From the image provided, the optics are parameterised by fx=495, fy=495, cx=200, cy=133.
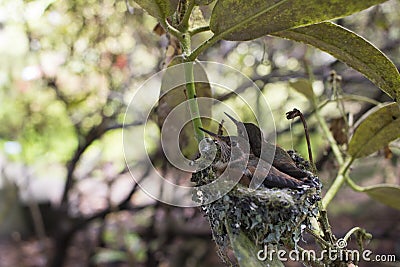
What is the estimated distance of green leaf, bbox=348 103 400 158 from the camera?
1.95 ft

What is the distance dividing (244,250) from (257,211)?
0.10 feet

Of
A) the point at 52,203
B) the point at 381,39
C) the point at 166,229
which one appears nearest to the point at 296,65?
the point at 381,39

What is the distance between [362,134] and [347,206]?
2.36 meters

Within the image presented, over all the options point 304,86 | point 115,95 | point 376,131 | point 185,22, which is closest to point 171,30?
point 185,22

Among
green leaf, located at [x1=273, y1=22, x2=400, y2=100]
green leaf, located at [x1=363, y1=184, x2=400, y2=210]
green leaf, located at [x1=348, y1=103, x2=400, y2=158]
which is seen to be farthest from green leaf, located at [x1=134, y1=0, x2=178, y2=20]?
green leaf, located at [x1=363, y1=184, x2=400, y2=210]

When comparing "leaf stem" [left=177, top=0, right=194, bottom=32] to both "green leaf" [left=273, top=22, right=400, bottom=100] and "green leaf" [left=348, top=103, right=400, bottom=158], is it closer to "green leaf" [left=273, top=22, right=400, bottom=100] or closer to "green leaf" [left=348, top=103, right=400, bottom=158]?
"green leaf" [left=273, top=22, right=400, bottom=100]

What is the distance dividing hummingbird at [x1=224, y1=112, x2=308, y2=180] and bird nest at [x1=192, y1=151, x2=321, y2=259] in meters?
0.02

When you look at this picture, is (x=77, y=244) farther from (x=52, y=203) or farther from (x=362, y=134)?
(x=362, y=134)

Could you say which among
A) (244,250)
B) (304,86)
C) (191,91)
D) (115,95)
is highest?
(115,95)

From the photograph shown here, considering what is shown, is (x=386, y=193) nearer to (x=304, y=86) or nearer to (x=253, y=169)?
(x=304, y=86)

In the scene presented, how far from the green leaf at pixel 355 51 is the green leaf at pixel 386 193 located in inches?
11.3

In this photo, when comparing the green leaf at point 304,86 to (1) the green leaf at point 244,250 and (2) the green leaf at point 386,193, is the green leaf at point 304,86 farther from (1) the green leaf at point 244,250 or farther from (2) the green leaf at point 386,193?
(1) the green leaf at point 244,250

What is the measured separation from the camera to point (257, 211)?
0.37 m

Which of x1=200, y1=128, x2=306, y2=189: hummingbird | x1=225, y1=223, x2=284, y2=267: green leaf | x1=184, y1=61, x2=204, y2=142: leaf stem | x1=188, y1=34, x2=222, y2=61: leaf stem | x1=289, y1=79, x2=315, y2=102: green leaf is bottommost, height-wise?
x1=225, y1=223, x2=284, y2=267: green leaf
